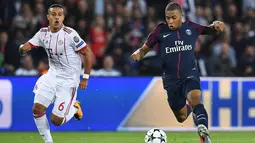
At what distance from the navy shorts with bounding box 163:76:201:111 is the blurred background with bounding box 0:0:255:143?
1.72 meters

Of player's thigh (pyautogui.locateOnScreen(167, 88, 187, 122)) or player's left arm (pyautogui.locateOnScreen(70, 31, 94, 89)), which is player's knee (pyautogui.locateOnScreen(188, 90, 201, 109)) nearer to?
player's thigh (pyautogui.locateOnScreen(167, 88, 187, 122))

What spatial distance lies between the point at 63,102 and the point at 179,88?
5.67ft

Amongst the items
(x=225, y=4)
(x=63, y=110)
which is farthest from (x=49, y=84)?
(x=225, y=4)

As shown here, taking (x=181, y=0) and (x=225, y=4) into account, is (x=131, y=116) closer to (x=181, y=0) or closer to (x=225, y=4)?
(x=181, y=0)

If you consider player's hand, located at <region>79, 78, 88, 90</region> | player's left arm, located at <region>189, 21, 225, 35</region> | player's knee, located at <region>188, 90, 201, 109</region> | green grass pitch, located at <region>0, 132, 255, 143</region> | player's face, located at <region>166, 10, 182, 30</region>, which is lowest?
green grass pitch, located at <region>0, 132, 255, 143</region>

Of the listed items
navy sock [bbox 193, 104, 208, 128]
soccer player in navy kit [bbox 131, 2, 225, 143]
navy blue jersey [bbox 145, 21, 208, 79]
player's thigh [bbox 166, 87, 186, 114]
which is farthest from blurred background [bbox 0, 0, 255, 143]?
navy sock [bbox 193, 104, 208, 128]

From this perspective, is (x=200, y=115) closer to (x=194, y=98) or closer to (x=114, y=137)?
(x=194, y=98)

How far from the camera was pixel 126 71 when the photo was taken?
16.9m

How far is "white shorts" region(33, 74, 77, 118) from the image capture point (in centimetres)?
1135

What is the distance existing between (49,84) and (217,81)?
4.86 m

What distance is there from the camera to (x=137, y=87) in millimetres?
15336

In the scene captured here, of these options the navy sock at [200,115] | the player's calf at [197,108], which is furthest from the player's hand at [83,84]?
the navy sock at [200,115]

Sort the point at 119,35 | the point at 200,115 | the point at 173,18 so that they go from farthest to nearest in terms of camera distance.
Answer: the point at 119,35 < the point at 173,18 < the point at 200,115

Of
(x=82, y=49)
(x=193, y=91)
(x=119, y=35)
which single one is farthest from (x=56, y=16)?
(x=119, y=35)
